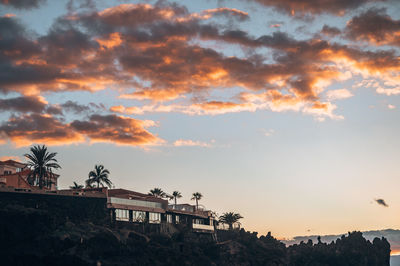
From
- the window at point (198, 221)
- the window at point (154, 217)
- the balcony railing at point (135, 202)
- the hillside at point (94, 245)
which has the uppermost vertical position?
the balcony railing at point (135, 202)

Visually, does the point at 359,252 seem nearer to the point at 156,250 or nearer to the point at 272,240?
the point at 272,240

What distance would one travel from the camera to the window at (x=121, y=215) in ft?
372

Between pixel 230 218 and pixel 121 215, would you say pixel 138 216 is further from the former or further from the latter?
pixel 230 218

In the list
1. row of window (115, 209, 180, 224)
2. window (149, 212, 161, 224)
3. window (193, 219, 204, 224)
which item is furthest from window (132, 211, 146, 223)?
window (193, 219, 204, 224)

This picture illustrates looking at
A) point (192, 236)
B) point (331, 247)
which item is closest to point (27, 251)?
point (192, 236)

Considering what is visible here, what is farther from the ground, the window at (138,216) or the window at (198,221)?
the window at (138,216)

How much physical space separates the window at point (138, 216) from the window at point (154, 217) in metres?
2.92

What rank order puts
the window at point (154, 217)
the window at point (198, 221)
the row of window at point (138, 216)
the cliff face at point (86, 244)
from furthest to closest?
the window at point (198, 221), the window at point (154, 217), the row of window at point (138, 216), the cliff face at point (86, 244)

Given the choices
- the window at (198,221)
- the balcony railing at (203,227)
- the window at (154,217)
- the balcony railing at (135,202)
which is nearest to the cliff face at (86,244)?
the balcony railing at (203,227)

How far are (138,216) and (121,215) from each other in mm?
6087

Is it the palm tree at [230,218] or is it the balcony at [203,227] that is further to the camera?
the palm tree at [230,218]

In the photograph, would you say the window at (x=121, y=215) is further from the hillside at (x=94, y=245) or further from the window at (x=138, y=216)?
the hillside at (x=94, y=245)

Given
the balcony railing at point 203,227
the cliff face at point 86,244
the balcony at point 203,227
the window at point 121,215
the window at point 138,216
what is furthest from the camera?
the balcony railing at point 203,227

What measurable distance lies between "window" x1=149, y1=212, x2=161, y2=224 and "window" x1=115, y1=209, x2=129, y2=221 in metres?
8.91
